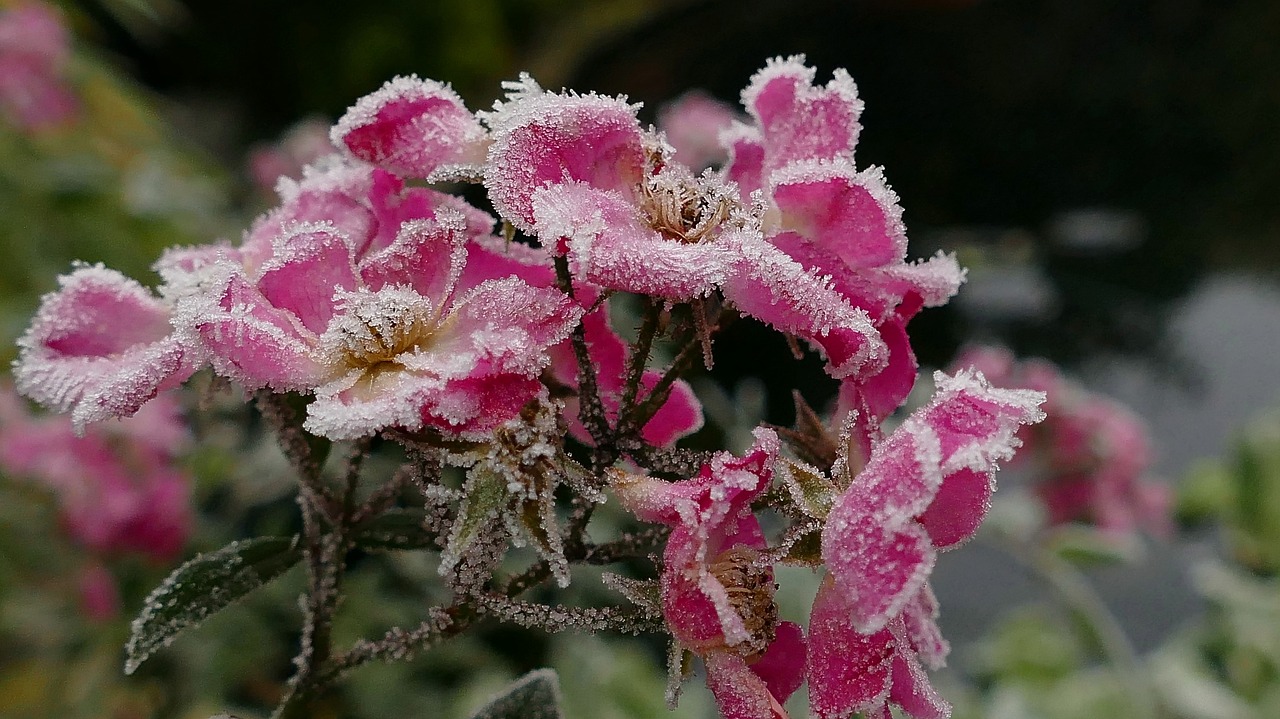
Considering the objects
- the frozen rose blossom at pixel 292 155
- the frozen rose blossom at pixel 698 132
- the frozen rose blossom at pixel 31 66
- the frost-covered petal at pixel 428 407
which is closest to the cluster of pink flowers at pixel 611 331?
the frost-covered petal at pixel 428 407

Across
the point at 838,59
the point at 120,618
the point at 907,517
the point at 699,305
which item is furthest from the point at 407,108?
the point at 838,59

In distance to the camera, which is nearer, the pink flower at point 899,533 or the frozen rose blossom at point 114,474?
the pink flower at point 899,533

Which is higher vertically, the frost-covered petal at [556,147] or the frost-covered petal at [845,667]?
the frost-covered petal at [556,147]

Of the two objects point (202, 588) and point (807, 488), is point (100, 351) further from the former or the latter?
point (807, 488)

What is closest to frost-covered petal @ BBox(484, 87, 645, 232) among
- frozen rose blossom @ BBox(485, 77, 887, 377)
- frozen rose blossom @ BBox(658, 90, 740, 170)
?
A: frozen rose blossom @ BBox(485, 77, 887, 377)

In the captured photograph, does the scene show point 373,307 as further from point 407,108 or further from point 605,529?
point 605,529

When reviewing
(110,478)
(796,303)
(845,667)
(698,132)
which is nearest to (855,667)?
(845,667)

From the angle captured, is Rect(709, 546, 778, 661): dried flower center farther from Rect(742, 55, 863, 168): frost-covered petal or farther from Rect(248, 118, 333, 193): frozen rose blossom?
Rect(248, 118, 333, 193): frozen rose blossom

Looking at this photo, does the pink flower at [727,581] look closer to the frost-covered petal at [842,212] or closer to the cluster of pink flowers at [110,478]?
the frost-covered petal at [842,212]
